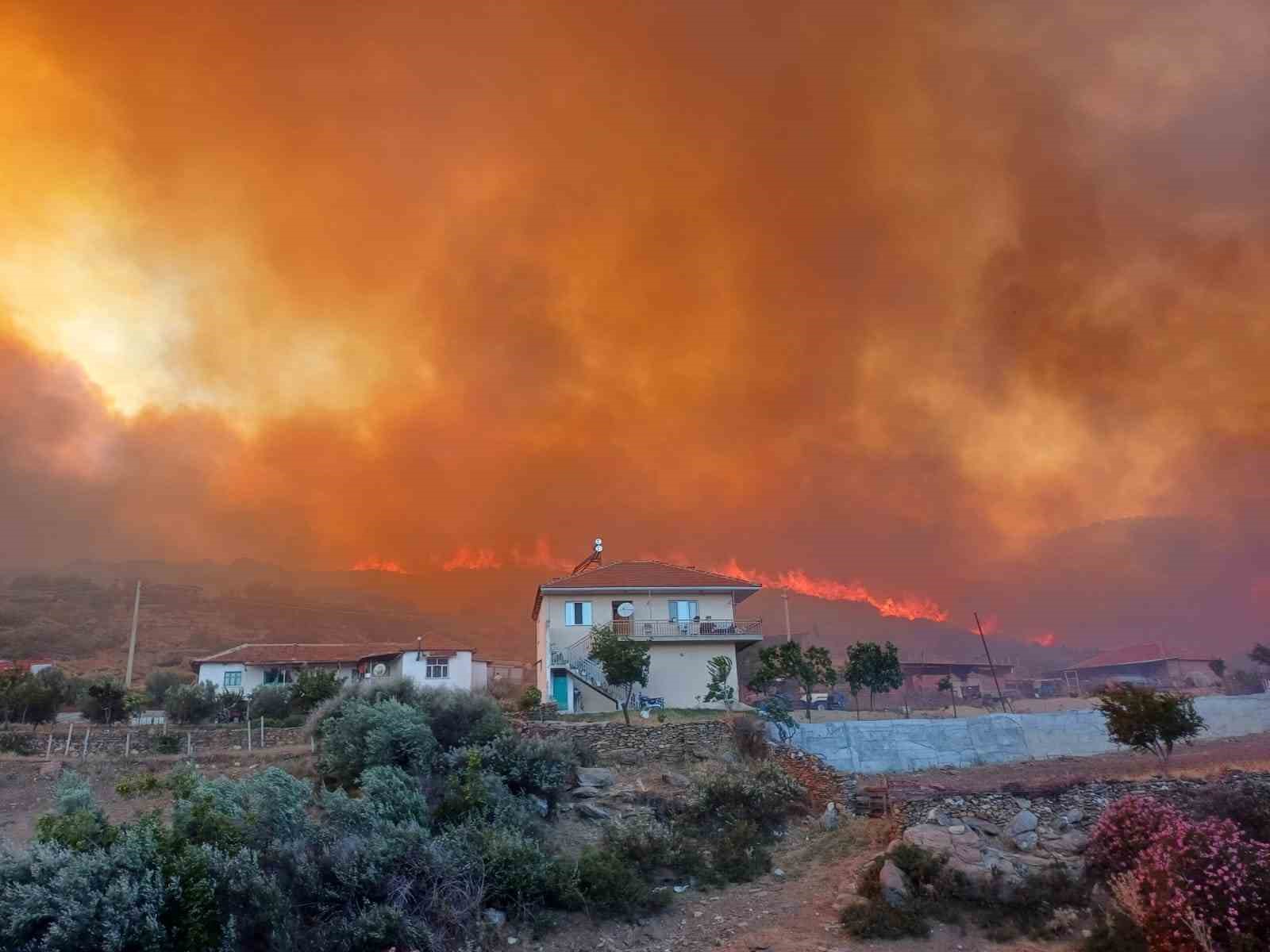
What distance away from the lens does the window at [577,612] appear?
37.7 meters

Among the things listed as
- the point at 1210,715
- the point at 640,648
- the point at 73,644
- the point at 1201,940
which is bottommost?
the point at 1201,940

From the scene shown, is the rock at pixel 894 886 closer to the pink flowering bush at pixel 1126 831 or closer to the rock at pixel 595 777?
the pink flowering bush at pixel 1126 831

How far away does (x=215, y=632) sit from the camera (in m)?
82.2

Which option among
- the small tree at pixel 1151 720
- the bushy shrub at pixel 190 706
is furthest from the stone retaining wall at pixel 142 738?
the small tree at pixel 1151 720

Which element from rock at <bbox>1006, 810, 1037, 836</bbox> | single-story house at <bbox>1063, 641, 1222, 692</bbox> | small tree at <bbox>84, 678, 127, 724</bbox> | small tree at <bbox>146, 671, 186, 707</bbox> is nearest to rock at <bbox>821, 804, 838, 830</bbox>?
rock at <bbox>1006, 810, 1037, 836</bbox>

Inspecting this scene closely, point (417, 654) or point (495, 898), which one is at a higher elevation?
point (417, 654)

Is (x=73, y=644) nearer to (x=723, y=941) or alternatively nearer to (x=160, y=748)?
(x=160, y=748)

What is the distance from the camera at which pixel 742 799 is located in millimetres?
20312

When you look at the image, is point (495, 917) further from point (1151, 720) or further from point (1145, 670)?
point (1145, 670)

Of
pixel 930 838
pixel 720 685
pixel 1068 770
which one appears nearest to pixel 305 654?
pixel 720 685

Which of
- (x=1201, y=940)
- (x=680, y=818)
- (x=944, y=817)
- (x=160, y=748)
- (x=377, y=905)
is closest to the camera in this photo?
(x=1201, y=940)

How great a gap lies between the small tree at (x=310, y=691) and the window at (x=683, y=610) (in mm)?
15388

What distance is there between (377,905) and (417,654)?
33726 mm

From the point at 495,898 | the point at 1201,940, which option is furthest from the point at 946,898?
the point at 495,898
